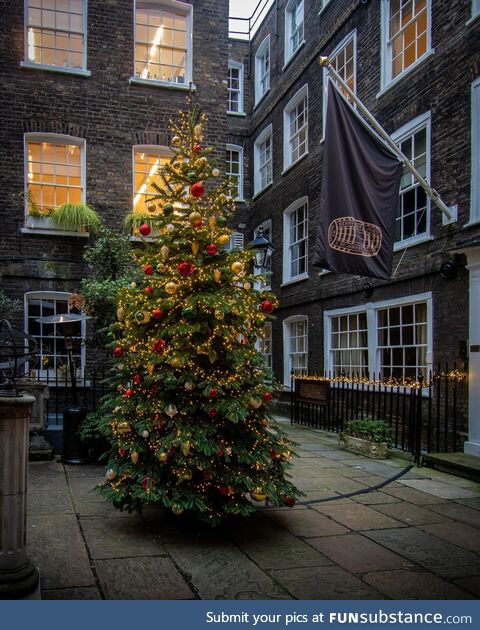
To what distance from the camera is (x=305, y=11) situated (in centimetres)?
1630

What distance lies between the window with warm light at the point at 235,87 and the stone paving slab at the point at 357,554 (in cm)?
1904

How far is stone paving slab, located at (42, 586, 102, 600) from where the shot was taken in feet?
11.7

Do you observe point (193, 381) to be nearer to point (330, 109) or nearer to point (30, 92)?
point (330, 109)

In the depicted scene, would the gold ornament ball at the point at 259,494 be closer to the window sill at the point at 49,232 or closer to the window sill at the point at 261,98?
the window sill at the point at 49,232

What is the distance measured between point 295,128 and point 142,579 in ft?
50.6

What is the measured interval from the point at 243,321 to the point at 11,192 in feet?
28.4

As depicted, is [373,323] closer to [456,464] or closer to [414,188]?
[414,188]

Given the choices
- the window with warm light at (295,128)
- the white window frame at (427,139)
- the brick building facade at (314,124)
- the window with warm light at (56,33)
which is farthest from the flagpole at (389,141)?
the window with warm light at (295,128)

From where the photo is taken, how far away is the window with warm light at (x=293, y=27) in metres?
16.8

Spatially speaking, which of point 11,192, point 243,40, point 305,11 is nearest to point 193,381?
point 11,192

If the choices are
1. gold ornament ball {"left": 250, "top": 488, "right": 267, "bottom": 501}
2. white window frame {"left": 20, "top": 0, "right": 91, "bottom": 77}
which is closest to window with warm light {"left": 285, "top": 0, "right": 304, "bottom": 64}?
white window frame {"left": 20, "top": 0, "right": 91, "bottom": 77}

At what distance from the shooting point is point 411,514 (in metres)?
5.89

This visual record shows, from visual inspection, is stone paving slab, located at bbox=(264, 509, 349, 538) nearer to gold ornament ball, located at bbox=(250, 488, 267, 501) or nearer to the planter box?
gold ornament ball, located at bbox=(250, 488, 267, 501)

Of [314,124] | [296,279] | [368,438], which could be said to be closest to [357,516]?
[368,438]
